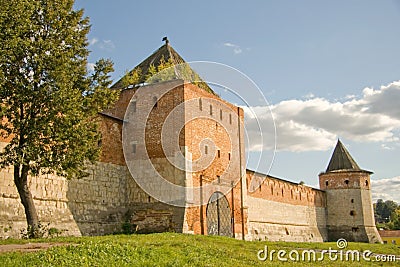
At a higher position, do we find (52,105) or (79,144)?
(52,105)

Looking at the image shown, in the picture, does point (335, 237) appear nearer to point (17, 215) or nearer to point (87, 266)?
point (17, 215)

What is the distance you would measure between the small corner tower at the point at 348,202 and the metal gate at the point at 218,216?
19.2 m

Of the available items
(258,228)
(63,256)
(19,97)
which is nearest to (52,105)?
(19,97)

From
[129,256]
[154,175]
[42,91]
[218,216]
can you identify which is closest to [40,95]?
[42,91]

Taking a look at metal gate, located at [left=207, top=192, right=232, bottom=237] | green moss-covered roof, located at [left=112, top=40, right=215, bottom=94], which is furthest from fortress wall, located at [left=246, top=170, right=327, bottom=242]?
green moss-covered roof, located at [left=112, top=40, right=215, bottom=94]

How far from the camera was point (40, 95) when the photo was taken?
39.9 feet

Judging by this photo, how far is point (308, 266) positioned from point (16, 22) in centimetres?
888

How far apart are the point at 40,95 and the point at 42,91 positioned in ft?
0.39

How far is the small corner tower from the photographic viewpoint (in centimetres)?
3591

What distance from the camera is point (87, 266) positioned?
7371 mm

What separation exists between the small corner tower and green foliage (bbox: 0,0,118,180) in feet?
90.3

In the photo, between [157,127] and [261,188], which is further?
[261,188]

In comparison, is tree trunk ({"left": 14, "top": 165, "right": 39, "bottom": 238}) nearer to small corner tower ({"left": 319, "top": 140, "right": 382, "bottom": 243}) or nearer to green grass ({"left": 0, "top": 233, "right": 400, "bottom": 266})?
green grass ({"left": 0, "top": 233, "right": 400, "bottom": 266})


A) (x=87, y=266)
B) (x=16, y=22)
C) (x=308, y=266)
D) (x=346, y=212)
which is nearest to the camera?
(x=87, y=266)
